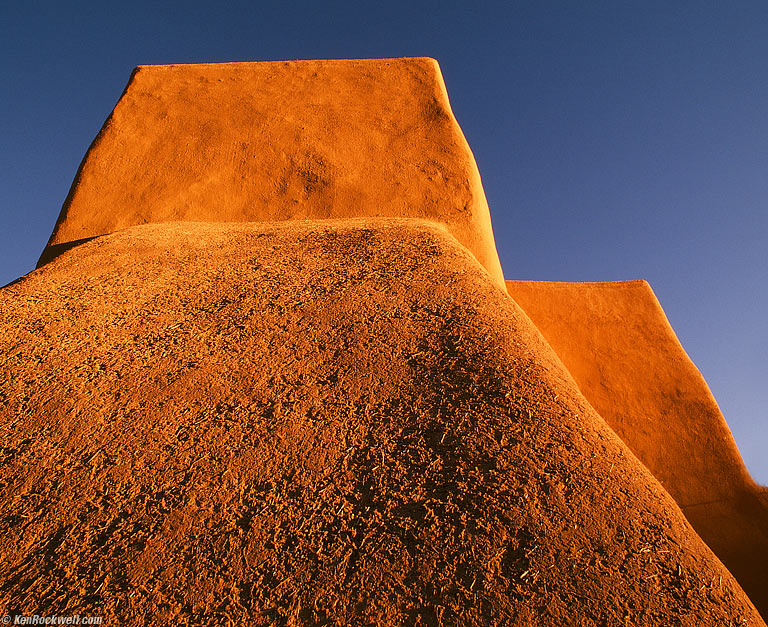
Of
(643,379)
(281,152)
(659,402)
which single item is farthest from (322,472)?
(643,379)

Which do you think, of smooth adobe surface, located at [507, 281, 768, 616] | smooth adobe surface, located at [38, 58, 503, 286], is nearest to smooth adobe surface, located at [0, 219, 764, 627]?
smooth adobe surface, located at [38, 58, 503, 286]

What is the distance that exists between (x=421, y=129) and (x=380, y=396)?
4.08 m

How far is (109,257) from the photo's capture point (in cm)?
364

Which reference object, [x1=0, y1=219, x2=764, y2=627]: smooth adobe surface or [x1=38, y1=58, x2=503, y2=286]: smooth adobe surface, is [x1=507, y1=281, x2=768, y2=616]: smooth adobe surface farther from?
[x1=0, y1=219, x2=764, y2=627]: smooth adobe surface

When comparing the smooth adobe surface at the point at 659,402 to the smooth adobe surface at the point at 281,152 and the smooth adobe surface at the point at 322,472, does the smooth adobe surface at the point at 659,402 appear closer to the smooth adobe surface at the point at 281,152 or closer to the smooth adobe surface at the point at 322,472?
the smooth adobe surface at the point at 281,152

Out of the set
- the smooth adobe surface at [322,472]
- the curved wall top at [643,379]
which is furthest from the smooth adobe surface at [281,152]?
the smooth adobe surface at [322,472]

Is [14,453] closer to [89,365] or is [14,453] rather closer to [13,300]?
[89,365]

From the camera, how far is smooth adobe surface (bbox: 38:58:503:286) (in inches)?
196

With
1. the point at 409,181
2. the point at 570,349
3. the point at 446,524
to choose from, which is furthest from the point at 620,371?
the point at 446,524

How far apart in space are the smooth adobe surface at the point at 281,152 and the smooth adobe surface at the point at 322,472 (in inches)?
78.3

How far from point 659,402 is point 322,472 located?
485 centimetres

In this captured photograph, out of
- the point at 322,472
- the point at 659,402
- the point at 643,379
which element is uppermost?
the point at 643,379

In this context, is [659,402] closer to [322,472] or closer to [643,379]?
[643,379]

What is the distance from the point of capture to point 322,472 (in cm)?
192
